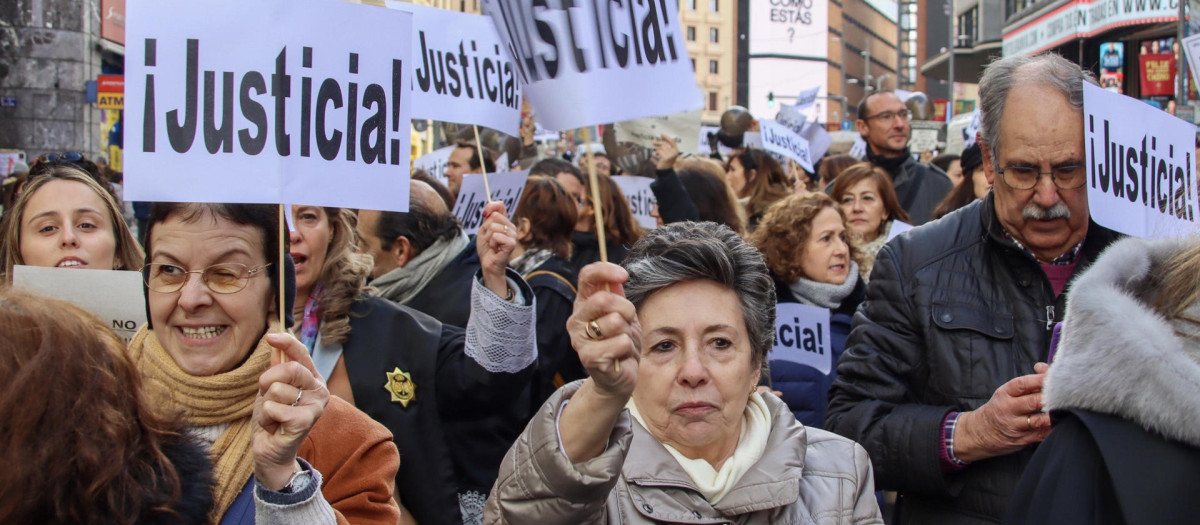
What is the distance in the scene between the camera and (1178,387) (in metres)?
1.59

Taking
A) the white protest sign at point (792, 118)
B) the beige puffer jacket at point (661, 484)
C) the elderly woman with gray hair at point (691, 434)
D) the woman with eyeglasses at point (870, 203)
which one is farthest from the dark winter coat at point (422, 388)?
the white protest sign at point (792, 118)

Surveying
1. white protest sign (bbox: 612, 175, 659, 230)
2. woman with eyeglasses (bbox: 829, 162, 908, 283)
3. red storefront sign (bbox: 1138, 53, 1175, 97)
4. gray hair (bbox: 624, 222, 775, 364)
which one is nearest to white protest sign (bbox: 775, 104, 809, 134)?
white protest sign (bbox: 612, 175, 659, 230)

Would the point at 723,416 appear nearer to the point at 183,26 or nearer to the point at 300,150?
the point at 300,150

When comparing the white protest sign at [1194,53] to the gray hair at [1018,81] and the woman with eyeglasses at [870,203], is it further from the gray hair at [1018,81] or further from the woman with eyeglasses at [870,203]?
the gray hair at [1018,81]

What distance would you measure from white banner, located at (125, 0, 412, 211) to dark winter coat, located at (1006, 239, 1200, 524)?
5.20 feet

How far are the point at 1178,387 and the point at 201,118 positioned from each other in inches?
76.2

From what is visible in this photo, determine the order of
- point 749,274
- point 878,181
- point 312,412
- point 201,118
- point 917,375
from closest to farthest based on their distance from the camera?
point 312,412
point 201,118
point 749,274
point 917,375
point 878,181

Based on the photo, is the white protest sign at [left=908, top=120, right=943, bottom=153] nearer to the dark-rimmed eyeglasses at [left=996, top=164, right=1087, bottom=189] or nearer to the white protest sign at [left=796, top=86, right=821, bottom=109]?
the white protest sign at [left=796, top=86, right=821, bottom=109]

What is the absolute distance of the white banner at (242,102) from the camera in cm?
246

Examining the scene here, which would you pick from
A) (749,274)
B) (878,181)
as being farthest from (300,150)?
(878,181)

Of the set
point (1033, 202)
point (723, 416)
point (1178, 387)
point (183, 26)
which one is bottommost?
point (723, 416)

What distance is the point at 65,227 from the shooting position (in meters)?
3.61

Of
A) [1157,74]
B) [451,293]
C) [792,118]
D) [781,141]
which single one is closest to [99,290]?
[451,293]

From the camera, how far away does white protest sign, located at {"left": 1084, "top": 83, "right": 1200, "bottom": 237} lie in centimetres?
273
